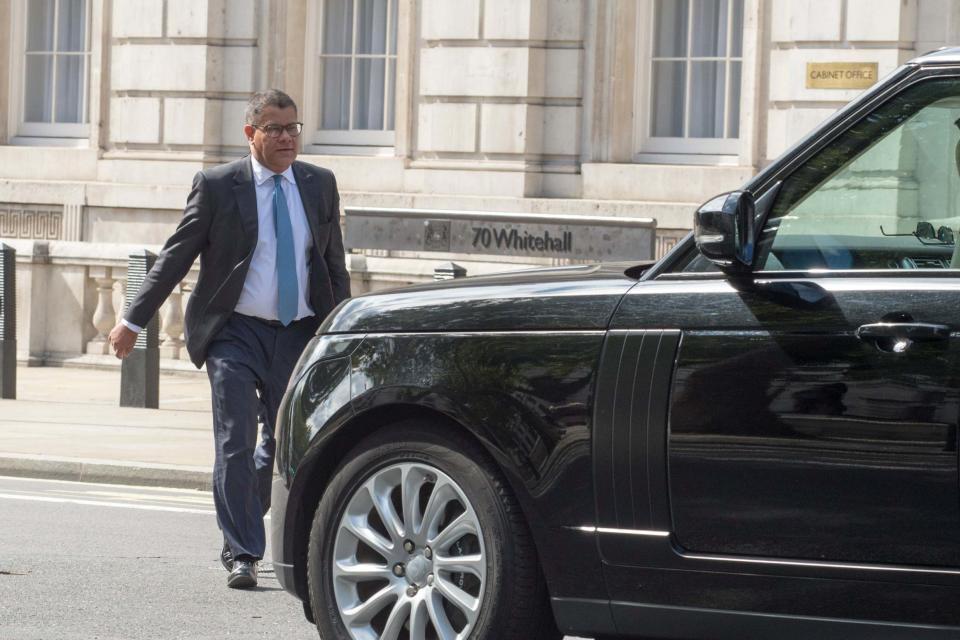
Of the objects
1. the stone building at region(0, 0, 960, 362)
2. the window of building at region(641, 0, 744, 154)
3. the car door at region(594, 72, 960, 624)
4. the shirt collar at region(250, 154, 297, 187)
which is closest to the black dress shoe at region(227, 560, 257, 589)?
the shirt collar at region(250, 154, 297, 187)

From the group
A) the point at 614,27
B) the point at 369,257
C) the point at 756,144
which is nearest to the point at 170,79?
the point at 369,257

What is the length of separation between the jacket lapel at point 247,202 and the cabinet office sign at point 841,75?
881 cm

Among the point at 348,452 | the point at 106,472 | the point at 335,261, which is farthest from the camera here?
the point at 106,472

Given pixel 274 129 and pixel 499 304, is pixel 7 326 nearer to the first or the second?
pixel 274 129

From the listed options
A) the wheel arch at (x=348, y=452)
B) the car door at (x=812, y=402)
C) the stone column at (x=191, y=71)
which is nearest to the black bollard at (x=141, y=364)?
the stone column at (x=191, y=71)

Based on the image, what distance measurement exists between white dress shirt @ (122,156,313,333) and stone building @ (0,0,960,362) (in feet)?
28.6

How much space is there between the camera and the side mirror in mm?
4777

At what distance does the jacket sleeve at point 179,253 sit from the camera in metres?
7.48

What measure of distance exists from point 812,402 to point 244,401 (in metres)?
3.16

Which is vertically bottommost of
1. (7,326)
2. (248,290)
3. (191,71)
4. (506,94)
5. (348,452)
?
(7,326)

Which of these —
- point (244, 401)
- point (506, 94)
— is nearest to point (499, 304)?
point (244, 401)

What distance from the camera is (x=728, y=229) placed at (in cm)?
478

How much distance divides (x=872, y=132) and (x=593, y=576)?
1.32m

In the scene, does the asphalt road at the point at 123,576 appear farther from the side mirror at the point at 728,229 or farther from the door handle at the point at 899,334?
the door handle at the point at 899,334
